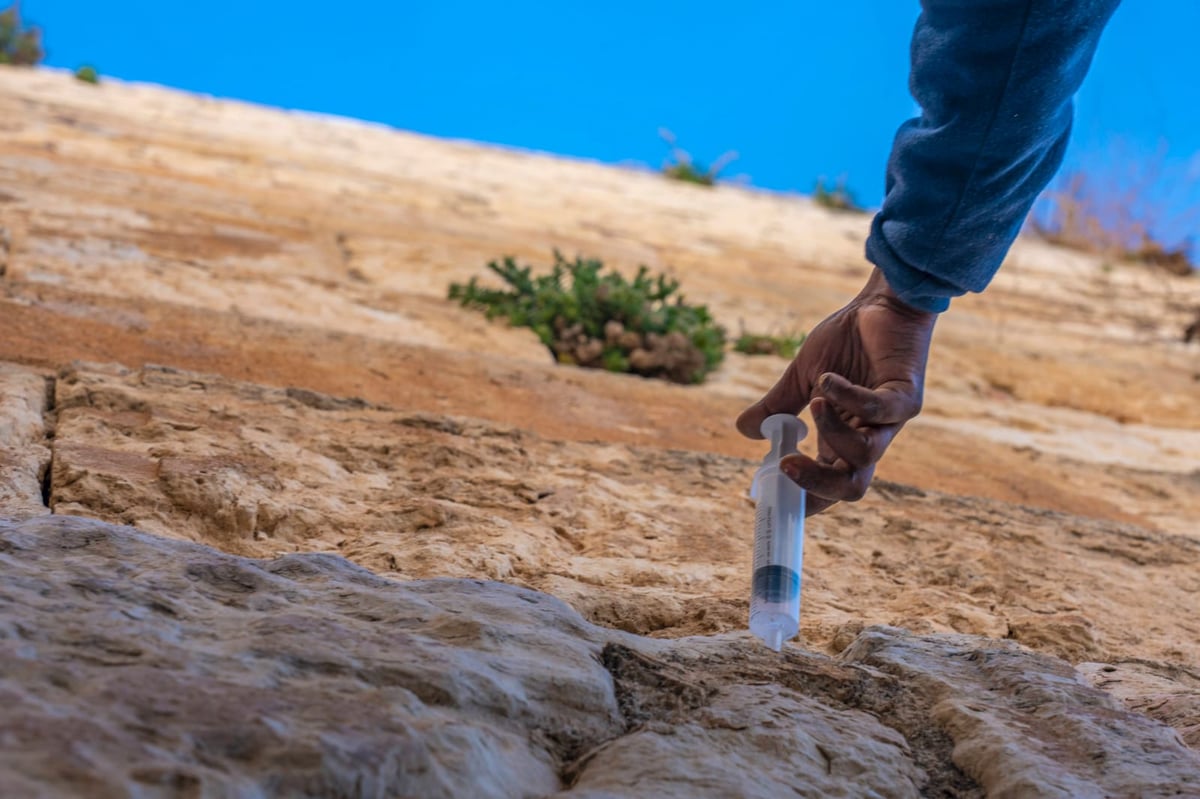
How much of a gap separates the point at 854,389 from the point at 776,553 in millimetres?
288

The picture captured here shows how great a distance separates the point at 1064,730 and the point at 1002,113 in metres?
0.75

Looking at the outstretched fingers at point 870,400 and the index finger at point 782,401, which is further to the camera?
the index finger at point 782,401

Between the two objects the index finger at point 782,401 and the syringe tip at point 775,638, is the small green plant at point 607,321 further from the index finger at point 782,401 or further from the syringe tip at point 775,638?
the syringe tip at point 775,638

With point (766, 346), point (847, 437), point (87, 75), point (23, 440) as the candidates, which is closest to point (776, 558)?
point (847, 437)

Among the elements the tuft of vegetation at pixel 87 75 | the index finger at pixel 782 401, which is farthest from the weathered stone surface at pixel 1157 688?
the tuft of vegetation at pixel 87 75

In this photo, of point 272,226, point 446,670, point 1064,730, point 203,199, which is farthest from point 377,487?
point 203,199

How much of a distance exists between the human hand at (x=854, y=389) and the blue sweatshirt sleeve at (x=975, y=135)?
0.05 meters

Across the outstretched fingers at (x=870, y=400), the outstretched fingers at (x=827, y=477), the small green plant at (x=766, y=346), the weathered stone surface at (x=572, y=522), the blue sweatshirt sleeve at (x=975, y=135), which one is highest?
the blue sweatshirt sleeve at (x=975, y=135)

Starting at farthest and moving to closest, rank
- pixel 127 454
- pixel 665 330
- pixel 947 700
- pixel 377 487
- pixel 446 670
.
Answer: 1. pixel 665 330
2. pixel 377 487
3. pixel 127 454
4. pixel 947 700
5. pixel 446 670

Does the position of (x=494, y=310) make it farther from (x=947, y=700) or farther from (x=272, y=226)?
(x=947, y=700)

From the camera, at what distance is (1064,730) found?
1.35 meters

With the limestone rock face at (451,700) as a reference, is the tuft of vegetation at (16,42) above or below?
above

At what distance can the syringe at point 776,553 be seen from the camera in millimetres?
1587

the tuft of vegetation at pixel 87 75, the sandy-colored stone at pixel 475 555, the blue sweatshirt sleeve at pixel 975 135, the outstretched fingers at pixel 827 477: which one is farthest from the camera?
the tuft of vegetation at pixel 87 75
